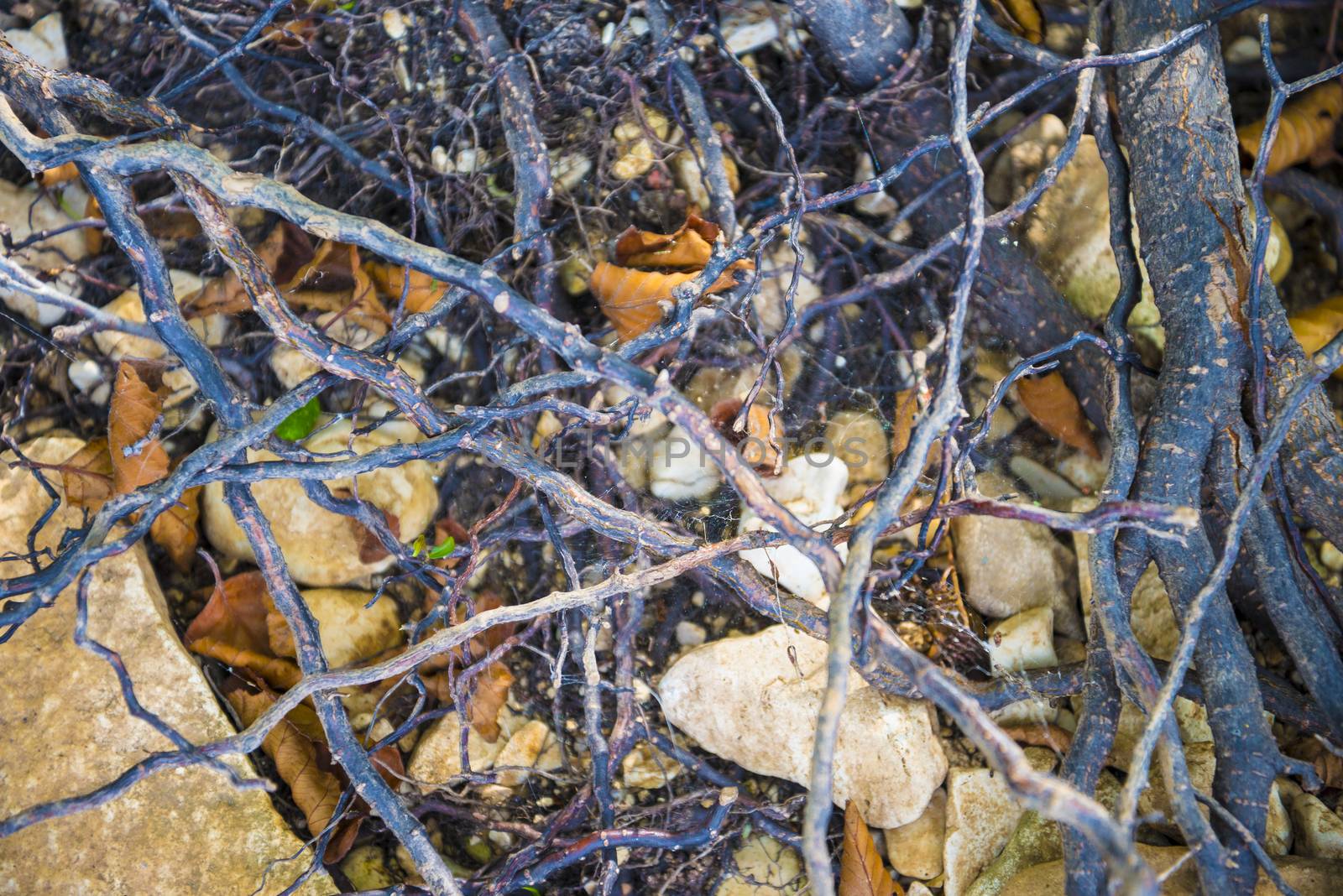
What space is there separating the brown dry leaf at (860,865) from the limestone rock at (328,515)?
120 centimetres

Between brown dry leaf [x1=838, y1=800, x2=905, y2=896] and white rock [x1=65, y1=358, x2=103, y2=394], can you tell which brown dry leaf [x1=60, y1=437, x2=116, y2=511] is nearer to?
white rock [x1=65, y1=358, x2=103, y2=394]

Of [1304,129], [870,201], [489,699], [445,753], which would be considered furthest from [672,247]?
[1304,129]

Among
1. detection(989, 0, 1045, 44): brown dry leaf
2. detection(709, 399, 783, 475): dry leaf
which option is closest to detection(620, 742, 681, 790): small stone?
detection(709, 399, 783, 475): dry leaf

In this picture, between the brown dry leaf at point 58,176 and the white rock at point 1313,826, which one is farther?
the brown dry leaf at point 58,176

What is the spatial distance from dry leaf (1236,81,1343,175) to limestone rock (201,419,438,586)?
216 centimetres

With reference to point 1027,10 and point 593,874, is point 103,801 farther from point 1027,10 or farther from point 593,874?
point 1027,10

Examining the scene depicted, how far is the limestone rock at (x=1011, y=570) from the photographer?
6.69ft

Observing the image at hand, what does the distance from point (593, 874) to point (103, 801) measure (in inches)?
40.8

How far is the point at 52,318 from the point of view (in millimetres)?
2236

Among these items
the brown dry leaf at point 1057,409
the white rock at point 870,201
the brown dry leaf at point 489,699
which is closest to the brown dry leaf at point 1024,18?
the white rock at point 870,201

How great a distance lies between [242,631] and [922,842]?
1650 mm

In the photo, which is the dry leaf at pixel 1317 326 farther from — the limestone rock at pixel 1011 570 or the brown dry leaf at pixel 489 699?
the brown dry leaf at pixel 489 699

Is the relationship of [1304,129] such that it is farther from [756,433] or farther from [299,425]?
[299,425]

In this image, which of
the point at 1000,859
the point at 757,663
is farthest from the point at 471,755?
the point at 1000,859
